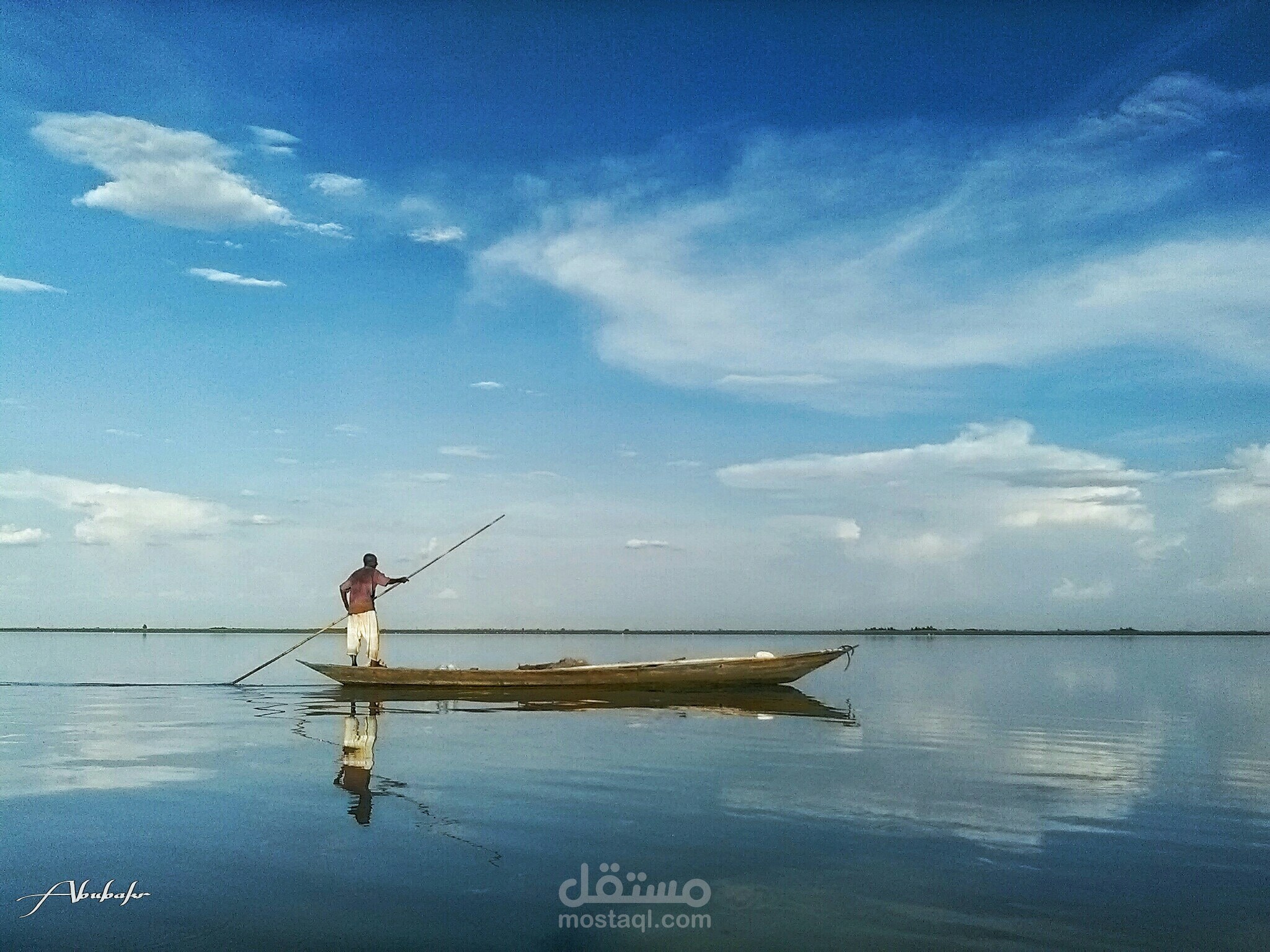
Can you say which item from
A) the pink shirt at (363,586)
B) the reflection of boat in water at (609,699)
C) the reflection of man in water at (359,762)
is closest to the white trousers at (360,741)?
the reflection of man in water at (359,762)

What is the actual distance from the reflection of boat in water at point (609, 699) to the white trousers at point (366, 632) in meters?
1.37

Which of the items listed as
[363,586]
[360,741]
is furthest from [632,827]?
[363,586]

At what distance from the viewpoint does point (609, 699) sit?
82.1ft

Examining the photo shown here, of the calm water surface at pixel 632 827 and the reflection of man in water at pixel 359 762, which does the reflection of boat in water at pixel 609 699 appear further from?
the reflection of man in water at pixel 359 762

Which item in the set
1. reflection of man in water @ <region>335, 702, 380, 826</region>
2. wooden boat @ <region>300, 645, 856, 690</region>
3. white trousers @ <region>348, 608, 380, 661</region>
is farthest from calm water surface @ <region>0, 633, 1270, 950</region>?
white trousers @ <region>348, 608, 380, 661</region>

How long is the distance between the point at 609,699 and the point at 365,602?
24.2ft

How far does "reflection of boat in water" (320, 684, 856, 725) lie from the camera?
22656 mm

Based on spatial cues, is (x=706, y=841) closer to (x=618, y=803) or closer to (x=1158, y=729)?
(x=618, y=803)

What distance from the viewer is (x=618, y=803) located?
440 inches

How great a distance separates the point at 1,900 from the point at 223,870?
5.46 feet

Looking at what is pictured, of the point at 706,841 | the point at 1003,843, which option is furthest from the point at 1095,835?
the point at 706,841

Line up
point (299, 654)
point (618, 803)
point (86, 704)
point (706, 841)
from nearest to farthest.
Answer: point (706, 841) → point (618, 803) → point (86, 704) → point (299, 654)

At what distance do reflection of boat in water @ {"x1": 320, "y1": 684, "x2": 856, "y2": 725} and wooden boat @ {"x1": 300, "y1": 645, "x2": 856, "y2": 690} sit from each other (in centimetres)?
31

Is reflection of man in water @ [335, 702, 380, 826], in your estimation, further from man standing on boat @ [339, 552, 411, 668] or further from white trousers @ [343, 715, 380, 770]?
man standing on boat @ [339, 552, 411, 668]
